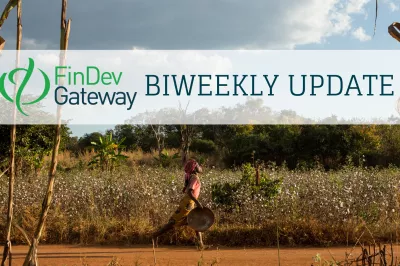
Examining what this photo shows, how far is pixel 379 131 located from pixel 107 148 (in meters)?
11.2

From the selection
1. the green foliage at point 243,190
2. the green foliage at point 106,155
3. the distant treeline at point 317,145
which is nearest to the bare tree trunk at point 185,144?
the distant treeline at point 317,145

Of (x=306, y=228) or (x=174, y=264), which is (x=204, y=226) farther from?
(x=306, y=228)

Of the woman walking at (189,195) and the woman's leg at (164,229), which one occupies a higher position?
the woman walking at (189,195)

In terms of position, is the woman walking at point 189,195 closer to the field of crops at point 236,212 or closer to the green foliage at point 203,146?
the field of crops at point 236,212

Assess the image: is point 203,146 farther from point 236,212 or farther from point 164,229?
point 164,229

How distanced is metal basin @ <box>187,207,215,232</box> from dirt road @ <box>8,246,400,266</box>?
0.37m

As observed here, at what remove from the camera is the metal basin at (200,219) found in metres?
6.28

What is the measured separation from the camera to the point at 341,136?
17.9 metres

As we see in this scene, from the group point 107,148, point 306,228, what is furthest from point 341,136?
point 306,228

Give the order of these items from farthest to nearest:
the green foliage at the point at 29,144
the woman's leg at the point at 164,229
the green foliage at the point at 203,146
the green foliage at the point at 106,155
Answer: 1. the green foliage at the point at 203,146
2. the green foliage at the point at 106,155
3. the green foliage at the point at 29,144
4. the woman's leg at the point at 164,229

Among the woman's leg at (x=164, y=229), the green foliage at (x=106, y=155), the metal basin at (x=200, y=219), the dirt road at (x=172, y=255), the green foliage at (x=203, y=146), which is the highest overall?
the green foliage at (x=203, y=146)

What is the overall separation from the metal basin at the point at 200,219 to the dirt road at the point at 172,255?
374 millimetres

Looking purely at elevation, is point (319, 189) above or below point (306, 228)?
above

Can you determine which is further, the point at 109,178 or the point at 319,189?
the point at 109,178
